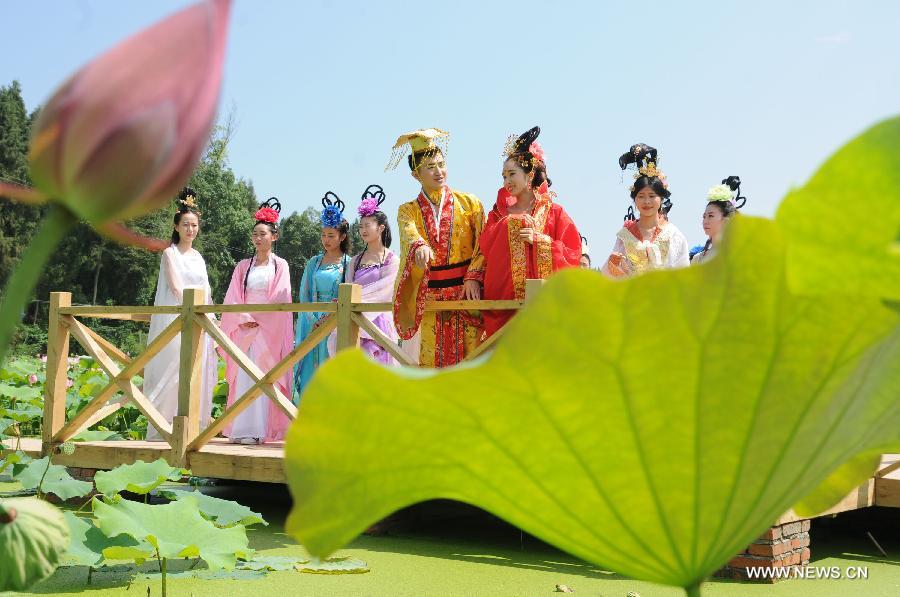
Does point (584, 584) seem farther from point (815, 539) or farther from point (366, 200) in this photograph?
point (366, 200)

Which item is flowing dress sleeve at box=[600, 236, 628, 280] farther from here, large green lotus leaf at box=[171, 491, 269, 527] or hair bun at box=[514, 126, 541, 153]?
large green lotus leaf at box=[171, 491, 269, 527]

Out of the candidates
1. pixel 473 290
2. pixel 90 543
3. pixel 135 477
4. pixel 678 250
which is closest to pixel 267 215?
pixel 473 290

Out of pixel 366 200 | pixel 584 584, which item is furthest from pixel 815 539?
pixel 366 200

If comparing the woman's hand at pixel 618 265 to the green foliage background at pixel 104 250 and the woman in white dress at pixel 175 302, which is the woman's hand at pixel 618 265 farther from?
the green foliage background at pixel 104 250

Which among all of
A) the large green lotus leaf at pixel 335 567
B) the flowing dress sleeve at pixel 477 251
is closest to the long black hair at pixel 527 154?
the flowing dress sleeve at pixel 477 251

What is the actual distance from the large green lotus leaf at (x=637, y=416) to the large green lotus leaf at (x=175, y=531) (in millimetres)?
2284

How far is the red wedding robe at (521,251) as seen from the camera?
425cm

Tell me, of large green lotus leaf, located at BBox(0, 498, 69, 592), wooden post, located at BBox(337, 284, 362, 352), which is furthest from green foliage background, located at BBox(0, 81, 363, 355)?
large green lotus leaf, located at BBox(0, 498, 69, 592)

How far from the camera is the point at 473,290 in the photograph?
444cm

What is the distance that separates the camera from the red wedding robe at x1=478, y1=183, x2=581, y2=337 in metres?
4.25

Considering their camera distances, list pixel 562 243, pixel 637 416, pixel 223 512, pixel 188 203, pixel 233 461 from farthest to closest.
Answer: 1. pixel 188 203
2. pixel 233 461
3. pixel 562 243
4. pixel 223 512
5. pixel 637 416

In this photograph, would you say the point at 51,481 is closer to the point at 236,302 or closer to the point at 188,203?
the point at 236,302

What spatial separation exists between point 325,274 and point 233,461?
67.6 inches

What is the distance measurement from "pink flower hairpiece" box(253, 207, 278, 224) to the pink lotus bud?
6088mm
